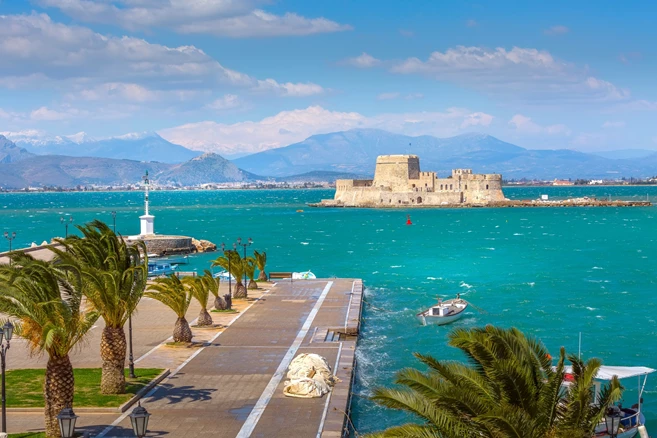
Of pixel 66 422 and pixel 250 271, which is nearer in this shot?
pixel 66 422

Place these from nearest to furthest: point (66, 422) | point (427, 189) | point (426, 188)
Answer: point (66, 422)
point (427, 189)
point (426, 188)

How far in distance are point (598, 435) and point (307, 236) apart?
268ft

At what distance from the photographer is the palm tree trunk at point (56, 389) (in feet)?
61.0

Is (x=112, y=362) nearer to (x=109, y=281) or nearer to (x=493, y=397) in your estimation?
(x=109, y=281)

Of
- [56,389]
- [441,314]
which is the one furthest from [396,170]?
[56,389]

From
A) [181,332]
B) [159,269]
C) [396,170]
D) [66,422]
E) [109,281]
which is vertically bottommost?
[159,269]

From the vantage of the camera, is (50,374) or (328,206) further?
(328,206)

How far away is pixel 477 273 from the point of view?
2384 inches

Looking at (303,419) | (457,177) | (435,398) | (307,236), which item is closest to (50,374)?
(303,419)

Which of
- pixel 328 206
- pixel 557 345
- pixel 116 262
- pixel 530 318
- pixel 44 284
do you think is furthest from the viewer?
pixel 328 206

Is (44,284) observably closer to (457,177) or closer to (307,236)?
(307,236)

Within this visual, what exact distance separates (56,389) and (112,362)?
3.43 metres

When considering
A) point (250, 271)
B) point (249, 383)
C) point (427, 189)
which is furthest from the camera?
point (427, 189)

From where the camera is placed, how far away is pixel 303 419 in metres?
20.4
